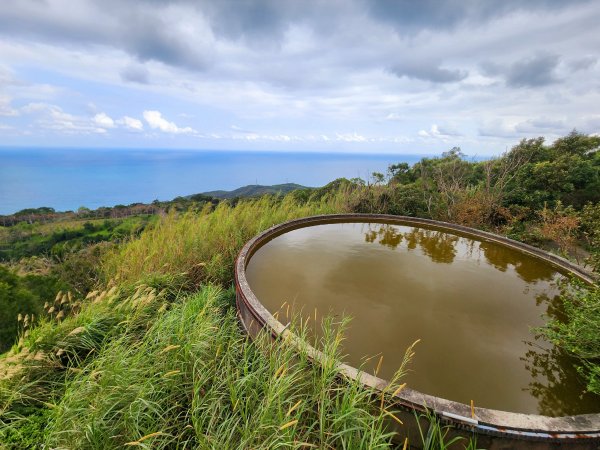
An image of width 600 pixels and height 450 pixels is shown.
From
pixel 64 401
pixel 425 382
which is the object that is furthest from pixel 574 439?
pixel 64 401

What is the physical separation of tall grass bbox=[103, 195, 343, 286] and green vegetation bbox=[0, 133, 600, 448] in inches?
1.1

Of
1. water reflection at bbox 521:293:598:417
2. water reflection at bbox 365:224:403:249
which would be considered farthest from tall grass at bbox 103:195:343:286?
water reflection at bbox 521:293:598:417

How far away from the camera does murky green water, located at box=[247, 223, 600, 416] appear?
8.36 feet

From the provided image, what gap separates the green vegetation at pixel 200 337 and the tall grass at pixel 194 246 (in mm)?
27

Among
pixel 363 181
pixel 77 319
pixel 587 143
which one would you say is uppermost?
pixel 587 143

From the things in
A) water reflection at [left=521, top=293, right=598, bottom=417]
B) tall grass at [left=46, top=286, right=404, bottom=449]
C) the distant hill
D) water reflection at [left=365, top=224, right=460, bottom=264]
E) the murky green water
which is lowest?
the distant hill

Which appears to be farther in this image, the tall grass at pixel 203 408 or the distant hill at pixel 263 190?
the distant hill at pixel 263 190

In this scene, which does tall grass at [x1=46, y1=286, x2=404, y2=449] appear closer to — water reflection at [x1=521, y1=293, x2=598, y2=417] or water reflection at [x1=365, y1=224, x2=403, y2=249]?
water reflection at [x1=521, y1=293, x2=598, y2=417]

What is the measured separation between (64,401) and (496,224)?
9.35 metres

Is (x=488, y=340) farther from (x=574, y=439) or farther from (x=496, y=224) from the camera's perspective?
(x=496, y=224)

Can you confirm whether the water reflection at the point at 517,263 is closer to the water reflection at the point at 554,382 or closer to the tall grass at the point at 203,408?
the water reflection at the point at 554,382

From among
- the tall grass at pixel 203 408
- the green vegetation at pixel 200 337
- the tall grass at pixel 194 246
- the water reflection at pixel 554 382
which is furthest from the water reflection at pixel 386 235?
the tall grass at pixel 203 408

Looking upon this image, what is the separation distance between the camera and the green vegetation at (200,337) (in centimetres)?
179

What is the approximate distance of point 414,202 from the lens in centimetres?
828
